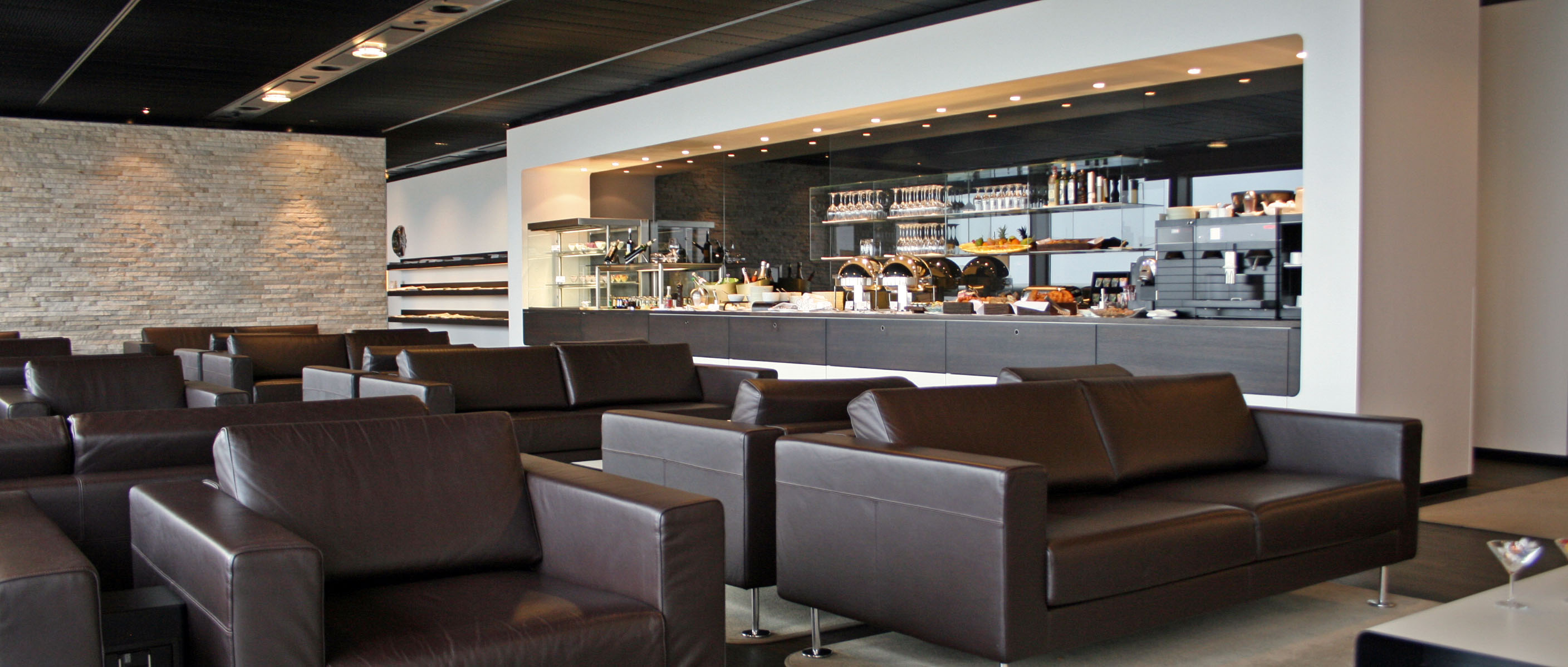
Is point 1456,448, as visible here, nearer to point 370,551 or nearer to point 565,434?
point 565,434

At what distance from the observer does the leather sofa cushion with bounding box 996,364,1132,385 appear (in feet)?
A: 13.6

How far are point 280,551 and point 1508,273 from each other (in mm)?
7648

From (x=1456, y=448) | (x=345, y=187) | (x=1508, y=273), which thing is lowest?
(x=1456, y=448)

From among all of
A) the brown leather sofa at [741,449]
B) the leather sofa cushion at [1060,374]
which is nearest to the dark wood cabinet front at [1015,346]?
the leather sofa cushion at [1060,374]

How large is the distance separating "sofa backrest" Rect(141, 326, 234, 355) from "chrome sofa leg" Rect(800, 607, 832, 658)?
7.23m

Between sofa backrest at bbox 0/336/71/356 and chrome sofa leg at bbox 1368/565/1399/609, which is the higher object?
sofa backrest at bbox 0/336/71/356

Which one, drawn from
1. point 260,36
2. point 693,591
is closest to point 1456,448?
point 693,591

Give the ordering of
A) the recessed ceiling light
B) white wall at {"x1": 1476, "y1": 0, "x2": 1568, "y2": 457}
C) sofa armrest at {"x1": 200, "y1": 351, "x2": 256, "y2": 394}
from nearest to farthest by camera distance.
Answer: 1. sofa armrest at {"x1": 200, "y1": 351, "x2": 256, "y2": 394}
2. white wall at {"x1": 1476, "y1": 0, "x2": 1568, "y2": 457}
3. the recessed ceiling light

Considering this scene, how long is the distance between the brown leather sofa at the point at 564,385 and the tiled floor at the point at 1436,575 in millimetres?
2479

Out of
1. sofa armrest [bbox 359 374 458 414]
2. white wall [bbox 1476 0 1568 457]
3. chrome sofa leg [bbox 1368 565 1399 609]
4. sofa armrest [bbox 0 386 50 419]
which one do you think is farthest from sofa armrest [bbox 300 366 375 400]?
white wall [bbox 1476 0 1568 457]

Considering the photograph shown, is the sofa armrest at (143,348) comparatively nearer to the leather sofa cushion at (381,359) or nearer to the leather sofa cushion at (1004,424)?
the leather sofa cushion at (381,359)

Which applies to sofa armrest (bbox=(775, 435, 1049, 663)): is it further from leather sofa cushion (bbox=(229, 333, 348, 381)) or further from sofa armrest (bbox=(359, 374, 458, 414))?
leather sofa cushion (bbox=(229, 333, 348, 381))

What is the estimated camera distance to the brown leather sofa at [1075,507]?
2.80 m

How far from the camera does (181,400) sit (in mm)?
5371
